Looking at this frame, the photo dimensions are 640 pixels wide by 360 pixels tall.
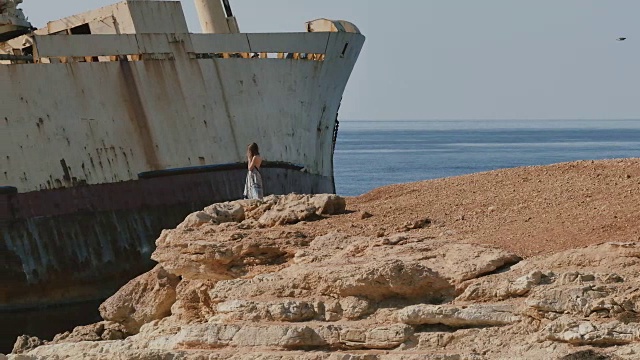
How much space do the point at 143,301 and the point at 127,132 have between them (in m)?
10.6

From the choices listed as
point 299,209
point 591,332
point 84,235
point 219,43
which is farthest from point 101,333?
point 219,43

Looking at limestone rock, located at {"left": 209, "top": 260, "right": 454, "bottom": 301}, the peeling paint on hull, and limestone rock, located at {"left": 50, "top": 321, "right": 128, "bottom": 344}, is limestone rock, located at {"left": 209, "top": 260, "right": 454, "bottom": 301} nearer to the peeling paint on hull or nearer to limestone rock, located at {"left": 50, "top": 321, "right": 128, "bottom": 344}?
limestone rock, located at {"left": 50, "top": 321, "right": 128, "bottom": 344}

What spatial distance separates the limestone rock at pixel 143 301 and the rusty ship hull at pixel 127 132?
857 centimetres

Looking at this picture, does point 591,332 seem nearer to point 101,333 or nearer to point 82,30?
point 101,333

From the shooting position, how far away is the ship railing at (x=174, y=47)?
22.7 meters

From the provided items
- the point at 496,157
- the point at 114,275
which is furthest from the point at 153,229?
the point at 496,157

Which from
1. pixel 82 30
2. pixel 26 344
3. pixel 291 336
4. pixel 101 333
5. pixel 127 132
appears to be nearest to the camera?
pixel 291 336

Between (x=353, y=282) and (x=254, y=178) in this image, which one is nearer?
(x=353, y=282)

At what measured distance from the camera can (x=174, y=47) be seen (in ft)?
78.6

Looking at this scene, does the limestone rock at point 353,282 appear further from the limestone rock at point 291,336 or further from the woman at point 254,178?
the woman at point 254,178

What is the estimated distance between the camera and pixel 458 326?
31.3 ft

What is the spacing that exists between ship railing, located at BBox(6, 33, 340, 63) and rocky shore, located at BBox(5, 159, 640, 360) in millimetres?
9959

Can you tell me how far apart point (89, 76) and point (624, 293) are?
49.9 feet

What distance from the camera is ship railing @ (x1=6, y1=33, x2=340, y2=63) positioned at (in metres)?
22.7
